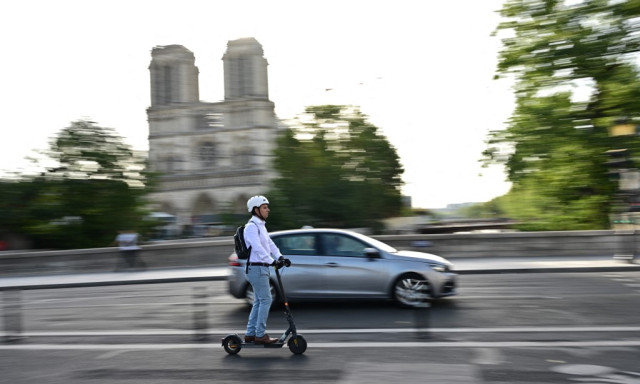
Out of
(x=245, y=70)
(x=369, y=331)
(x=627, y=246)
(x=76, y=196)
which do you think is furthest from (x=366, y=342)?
(x=245, y=70)

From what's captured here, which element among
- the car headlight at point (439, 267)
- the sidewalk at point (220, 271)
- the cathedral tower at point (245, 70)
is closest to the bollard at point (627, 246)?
the sidewalk at point (220, 271)

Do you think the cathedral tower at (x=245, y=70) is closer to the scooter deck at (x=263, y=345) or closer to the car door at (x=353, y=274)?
the car door at (x=353, y=274)

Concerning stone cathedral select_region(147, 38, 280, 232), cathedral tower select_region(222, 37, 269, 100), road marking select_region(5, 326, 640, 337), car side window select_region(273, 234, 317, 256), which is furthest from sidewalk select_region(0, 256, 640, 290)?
stone cathedral select_region(147, 38, 280, 232)

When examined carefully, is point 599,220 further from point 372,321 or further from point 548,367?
point 548,367

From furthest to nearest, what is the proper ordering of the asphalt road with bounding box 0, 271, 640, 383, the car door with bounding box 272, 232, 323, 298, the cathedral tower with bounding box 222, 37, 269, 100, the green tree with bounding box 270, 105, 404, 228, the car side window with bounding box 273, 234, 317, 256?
1. the cathedral tower with bounding box 222, 37, 269, 100
2. the green tree with bounding box 270, 105, 404, 228
3. the car side window with bounding box 273, 234, 317, 256
4. the car door with bounding box 272, 232, 323, 298
5. the asphalt road with bounding box 0, 271, 640, 383

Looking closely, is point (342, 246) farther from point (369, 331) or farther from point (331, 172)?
point (331, 172)

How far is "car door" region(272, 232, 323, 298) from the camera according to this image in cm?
1194

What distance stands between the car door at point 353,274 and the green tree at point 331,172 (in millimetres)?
20050

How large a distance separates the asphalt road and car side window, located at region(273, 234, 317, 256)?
1028mm

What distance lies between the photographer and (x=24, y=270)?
82.1 feet

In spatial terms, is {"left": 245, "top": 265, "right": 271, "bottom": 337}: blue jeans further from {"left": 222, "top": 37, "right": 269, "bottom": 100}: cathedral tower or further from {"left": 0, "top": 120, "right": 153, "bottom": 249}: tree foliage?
{"left": 222, "top": 37, "right": 269, "bottom": 100}: cathedral tower

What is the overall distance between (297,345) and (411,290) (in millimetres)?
3892

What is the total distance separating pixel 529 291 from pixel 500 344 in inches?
230

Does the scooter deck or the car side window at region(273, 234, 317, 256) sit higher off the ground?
the car side window at region(273, 234, 317, 256)
